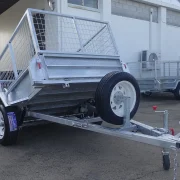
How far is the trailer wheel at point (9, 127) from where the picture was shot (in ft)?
17.7

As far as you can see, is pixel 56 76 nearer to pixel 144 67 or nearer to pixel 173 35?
pixel 144 67

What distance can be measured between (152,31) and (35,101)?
38.0ft

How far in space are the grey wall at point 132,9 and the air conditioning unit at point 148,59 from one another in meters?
1.86

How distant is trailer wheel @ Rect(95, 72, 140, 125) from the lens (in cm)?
413

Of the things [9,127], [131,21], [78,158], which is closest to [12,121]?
[9,127]

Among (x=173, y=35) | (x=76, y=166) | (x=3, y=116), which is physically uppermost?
(x=173, y=35)

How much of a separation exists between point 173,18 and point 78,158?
14.1 metres

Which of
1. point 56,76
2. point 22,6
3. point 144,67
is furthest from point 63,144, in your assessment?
point 144,67

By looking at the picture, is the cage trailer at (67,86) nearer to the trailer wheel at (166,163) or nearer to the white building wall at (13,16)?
the trailer wheel at (166,163)

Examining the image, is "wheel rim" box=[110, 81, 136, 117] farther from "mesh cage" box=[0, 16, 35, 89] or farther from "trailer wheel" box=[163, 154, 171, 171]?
"mesh cage" box=[0, 16, 35, 89]

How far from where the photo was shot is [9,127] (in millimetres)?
5391

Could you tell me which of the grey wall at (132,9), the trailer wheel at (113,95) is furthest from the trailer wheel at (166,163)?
the grey wall at (132,9)

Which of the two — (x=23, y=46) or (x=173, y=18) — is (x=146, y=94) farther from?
(x=23, y=46)

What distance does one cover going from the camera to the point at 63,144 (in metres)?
5.61
